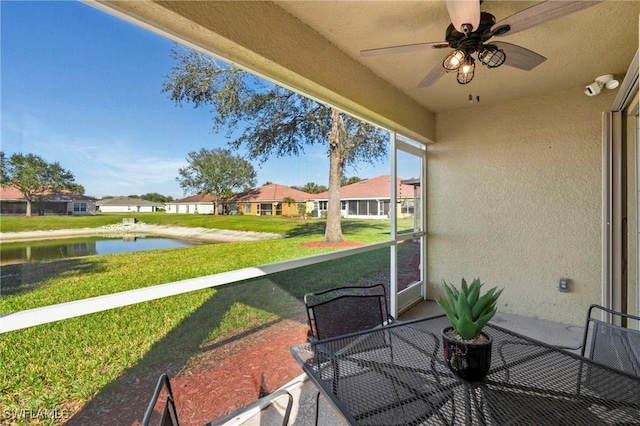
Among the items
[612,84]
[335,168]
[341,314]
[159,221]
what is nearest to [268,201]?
[159,221]

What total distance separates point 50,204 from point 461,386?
205 centimetres

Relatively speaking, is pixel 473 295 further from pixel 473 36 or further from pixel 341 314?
pixel 473 36

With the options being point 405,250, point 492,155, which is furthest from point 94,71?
point 492,155

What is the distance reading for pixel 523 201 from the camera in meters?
3.51

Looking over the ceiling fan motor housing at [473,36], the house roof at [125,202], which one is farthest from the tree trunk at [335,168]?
the house roof at [125,202]

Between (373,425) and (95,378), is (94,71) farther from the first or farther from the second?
(373,425)

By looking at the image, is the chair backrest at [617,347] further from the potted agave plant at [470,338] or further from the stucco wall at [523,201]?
the stucco wall at [523,201]

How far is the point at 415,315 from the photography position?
11.9ft

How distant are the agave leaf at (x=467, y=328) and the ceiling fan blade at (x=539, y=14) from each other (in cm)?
152

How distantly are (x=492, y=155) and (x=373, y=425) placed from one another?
367 cm

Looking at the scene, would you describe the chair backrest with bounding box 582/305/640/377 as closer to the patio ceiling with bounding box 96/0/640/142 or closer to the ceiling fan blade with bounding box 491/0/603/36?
the ceiling fan blade with bounding box 491/0/603/36

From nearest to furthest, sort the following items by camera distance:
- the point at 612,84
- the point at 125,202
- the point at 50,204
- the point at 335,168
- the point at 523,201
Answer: the point at 50,204
the point at 125,202
the point at 612,84
the point at 335,168
the point at 523,201

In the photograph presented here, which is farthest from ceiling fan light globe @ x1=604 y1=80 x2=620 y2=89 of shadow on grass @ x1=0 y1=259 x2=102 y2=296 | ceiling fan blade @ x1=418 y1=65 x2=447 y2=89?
shadow on grass @ x1=0 y1=259 x2=102 y2=296

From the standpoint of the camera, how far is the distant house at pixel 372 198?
3.33 meters
